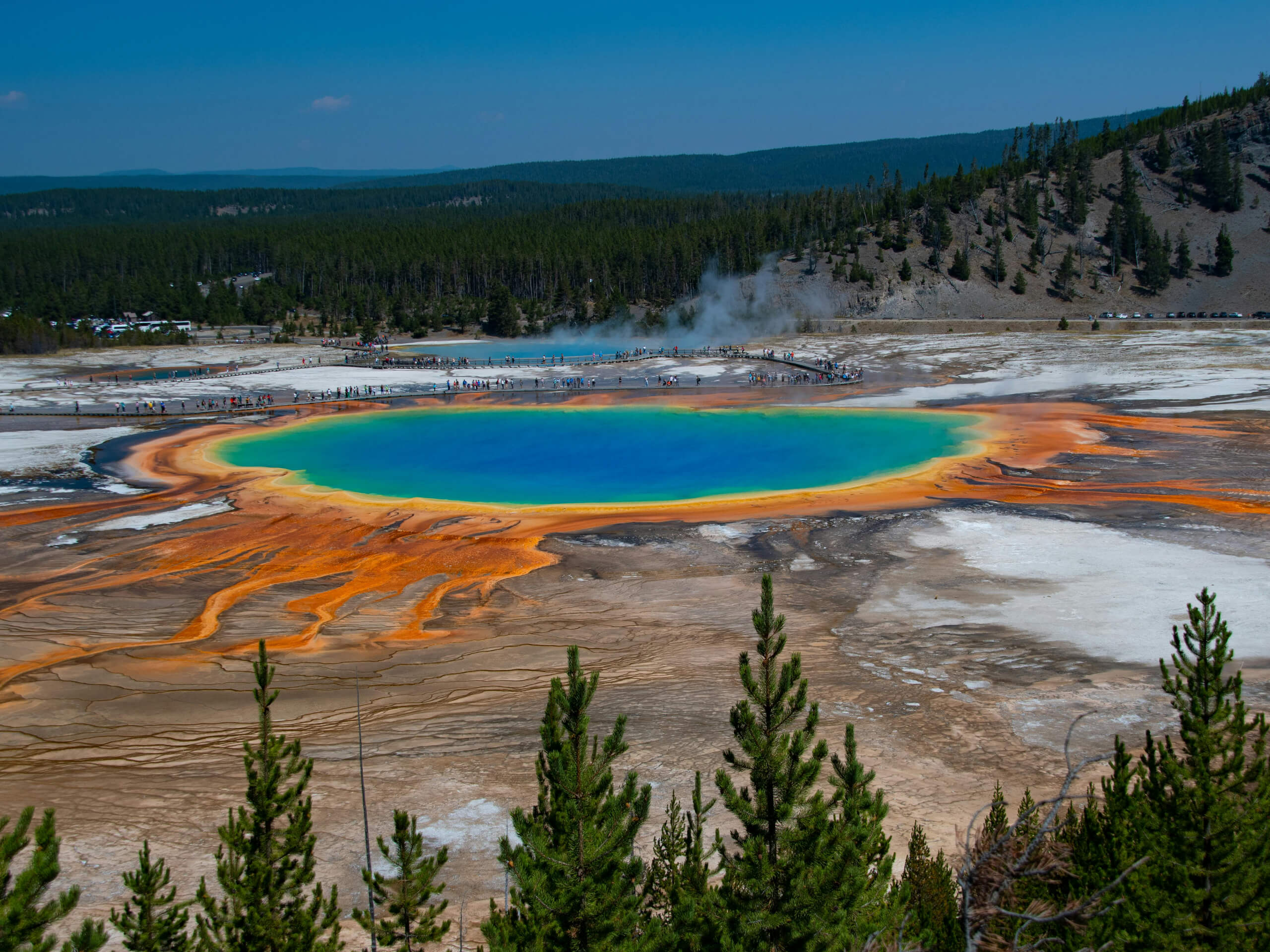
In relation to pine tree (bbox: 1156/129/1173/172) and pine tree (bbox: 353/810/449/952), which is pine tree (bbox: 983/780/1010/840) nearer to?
pine tree (bbox: 353/810/449/952)

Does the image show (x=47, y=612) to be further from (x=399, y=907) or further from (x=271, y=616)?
(x=399, y=907)

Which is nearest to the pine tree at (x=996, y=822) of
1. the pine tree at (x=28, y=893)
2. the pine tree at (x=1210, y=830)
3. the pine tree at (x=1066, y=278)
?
the pine tree at (x=1210, y=830)

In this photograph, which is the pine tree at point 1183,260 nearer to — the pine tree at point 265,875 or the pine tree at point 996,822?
the pine tree at point 996,822

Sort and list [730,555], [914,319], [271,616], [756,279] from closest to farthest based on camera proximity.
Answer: [271,616], [730,555], [914,319], [756,279]

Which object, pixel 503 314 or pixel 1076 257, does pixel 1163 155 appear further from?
pixel 503 314

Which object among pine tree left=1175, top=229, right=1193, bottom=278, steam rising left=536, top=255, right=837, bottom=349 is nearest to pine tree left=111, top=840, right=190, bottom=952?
steam rising left=536, top=255, right=837, bottom=349

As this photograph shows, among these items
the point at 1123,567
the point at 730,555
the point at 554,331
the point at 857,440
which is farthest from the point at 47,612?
the point at 554,331
